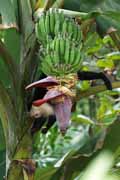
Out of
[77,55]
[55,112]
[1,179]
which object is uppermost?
[77,55]

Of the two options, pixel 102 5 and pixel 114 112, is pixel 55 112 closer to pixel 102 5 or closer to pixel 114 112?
pixel 102 5

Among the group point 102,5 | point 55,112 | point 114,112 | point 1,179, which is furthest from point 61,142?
point 55,112

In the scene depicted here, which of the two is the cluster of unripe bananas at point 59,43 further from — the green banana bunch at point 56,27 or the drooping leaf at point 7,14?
→ the drooping leaf at point 7,14

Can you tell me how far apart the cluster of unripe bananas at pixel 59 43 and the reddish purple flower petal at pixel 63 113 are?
0.06 meters

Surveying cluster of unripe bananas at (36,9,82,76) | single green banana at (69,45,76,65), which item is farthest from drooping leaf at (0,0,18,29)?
single green banana at (69,45,76,65)

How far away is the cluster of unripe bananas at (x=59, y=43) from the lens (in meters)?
0.74

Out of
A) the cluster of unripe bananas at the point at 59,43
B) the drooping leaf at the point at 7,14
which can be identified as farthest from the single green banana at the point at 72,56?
the drooping leaf at the point at 7,14

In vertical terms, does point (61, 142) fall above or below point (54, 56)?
below

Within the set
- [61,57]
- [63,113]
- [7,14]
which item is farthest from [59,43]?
[7,14]

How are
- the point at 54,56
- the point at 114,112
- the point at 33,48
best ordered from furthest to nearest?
1. the point at 114,112
2. the point at 33,48
3. the point at 54,56

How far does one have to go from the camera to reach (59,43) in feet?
2.41

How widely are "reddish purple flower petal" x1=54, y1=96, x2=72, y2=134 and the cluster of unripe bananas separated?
0.18 feet

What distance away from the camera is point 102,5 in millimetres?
1043

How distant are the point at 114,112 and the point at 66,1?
565mm
